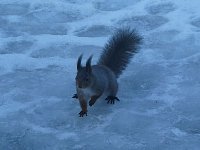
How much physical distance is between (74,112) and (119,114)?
0.37m

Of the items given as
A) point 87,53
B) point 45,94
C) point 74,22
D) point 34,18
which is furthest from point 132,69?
point 34,18

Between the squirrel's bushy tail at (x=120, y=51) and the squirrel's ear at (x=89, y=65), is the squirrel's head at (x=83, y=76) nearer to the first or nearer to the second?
the squirrel's ear at (x=89, y=65)

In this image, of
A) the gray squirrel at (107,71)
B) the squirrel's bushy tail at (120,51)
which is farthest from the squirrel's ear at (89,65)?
the squirrel's bushy tail at (120,51)

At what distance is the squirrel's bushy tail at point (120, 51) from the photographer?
4352 mm

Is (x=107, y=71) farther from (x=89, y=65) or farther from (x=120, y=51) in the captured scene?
(x=89, y=65)

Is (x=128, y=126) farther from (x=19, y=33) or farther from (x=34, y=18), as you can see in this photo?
(x=34, y=18)

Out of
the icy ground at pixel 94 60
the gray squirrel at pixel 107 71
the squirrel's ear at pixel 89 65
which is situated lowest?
the icy ground at pixel 94 60

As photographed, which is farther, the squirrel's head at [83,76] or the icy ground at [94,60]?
the squirrel's head at [83,76]

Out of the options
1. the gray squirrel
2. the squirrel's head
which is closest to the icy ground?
the gray squirrel

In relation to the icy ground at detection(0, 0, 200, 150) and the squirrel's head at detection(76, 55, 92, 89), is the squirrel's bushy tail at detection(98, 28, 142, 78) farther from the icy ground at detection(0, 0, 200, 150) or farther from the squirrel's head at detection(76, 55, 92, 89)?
the squirrel's head at detection(76, 55, 92, 89)

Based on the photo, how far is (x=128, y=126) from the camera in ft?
12.0

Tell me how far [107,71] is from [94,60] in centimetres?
72

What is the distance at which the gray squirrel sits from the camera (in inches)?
147

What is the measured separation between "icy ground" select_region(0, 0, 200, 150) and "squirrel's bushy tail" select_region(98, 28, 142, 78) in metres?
0.16
